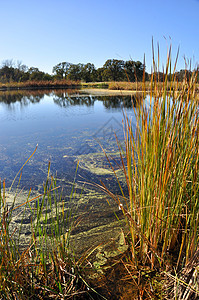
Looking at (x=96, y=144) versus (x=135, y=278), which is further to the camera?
(x=96, y=144)

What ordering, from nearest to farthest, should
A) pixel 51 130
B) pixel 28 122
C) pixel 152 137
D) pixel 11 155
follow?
1. pixel 152 137
2. pixel 11 155
3. pixel 51 130
4. pixel 28 122

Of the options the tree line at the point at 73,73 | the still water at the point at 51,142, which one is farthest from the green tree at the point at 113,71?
the still water at the point at 51,142

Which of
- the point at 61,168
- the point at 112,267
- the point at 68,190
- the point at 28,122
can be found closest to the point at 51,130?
the point at 28,122

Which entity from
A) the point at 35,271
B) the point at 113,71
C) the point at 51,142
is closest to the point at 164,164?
the point at 35,271

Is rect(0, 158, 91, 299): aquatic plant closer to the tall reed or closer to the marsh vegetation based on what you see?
the marsh vegetation

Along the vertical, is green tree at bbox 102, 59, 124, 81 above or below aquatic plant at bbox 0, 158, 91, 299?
above

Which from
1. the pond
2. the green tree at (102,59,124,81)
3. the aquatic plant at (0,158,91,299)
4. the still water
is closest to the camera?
the aquatic plant at (0,158,91,299)

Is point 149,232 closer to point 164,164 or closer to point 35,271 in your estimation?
point 164,164

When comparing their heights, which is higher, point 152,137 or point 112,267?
point 152,137

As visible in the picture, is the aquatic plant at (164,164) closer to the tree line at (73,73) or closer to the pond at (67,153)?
the pond at (67,153)

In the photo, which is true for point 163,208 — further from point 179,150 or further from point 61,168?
point 61,168

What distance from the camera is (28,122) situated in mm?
5648

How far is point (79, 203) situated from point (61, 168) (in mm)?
809

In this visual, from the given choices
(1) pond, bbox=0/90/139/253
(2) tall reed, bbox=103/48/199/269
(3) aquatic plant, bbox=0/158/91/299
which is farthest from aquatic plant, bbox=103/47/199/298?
(3) aquatic plant, bbox=0/158/91/299
